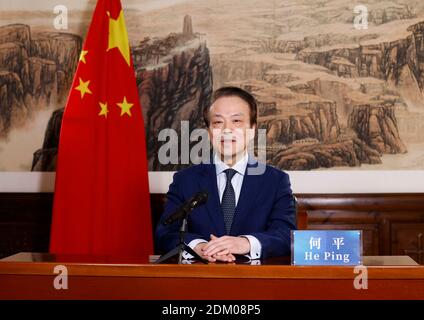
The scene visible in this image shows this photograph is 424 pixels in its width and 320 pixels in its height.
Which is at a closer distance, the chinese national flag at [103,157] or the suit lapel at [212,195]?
the suit lapel at [212,195]

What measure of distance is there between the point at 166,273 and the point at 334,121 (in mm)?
2278

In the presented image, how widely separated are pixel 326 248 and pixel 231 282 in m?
0.34

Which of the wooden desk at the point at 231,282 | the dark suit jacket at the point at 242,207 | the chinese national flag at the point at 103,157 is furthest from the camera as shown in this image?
the chinese national flag at the point at 103,157

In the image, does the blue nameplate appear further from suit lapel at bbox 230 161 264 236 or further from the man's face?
the man's face

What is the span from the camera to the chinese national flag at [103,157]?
3615 mm

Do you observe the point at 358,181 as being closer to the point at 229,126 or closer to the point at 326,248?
the point at 229,126

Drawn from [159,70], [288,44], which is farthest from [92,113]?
[288,44]

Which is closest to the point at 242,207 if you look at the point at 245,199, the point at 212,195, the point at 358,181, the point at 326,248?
the point at 245,199

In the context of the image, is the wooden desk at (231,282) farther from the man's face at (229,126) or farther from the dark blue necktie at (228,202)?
the man's face at (229,126)

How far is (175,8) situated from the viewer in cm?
404

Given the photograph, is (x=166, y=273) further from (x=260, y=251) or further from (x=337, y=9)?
(x=337, y=9)

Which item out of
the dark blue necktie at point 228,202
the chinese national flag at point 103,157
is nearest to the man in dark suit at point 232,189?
the dark blue necktie at point 228,202

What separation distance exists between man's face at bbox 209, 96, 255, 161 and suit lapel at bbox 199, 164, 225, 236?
0.34 ft

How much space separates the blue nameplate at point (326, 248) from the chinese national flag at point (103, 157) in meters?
1.71
